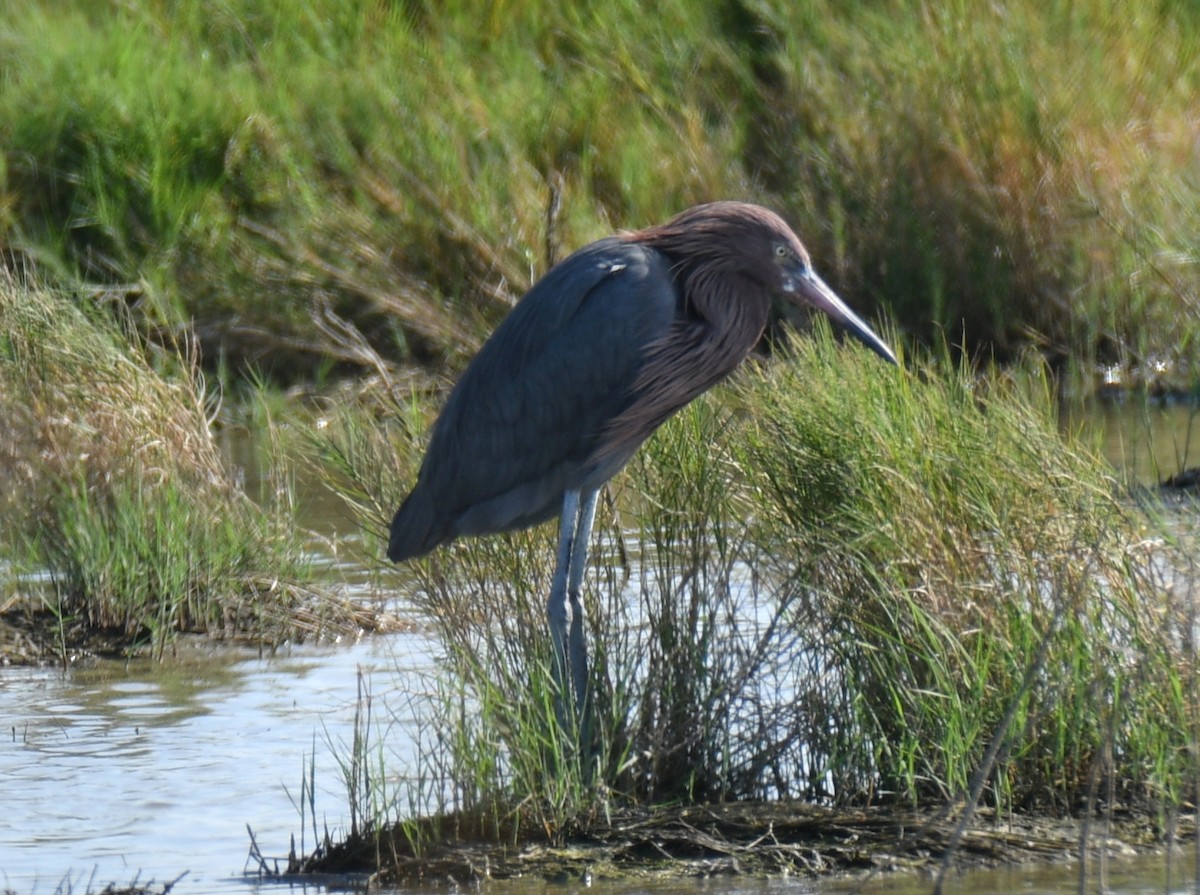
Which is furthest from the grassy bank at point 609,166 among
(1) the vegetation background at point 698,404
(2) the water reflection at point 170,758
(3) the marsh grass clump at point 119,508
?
(2) the water reflection at point 170,758

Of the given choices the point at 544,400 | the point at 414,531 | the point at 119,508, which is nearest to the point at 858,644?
the point at 544,400

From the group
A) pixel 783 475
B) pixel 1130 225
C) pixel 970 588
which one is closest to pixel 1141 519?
pixel 970 588

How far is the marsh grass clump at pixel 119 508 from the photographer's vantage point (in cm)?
698

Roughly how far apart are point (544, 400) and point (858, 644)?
50.5 inches

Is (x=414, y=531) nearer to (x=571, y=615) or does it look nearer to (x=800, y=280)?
(x=571, y=615)

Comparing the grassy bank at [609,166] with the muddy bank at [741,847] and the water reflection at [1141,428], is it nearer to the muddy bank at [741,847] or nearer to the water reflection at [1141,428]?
the water reflection at [1141,428]

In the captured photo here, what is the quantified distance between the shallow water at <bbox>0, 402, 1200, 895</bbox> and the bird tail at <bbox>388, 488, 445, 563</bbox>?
1.17 ft

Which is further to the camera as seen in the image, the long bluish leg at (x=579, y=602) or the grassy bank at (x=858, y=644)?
the long bluish leg at (x=579, y=602)

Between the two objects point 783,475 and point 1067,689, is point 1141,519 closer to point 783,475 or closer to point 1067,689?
point 1067,689

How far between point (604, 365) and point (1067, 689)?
5.12 feet

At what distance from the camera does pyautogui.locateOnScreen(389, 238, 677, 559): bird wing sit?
531 centimetres

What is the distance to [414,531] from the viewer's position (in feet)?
17.8

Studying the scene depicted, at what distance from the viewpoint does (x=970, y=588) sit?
4.63 meters

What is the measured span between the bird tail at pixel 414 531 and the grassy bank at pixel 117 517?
1.64m
